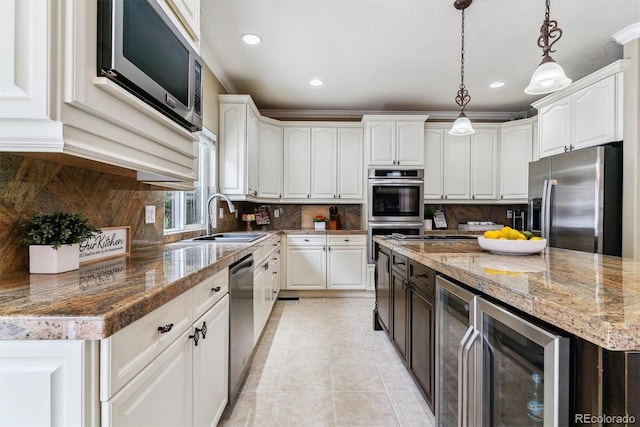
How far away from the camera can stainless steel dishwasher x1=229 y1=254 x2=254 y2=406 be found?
1.67m

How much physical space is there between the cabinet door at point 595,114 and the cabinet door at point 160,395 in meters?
3.66

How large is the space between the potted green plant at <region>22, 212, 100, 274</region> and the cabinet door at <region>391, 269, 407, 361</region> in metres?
1.74

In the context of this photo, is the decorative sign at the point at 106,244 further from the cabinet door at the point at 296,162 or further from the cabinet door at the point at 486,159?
the cabinet door at the point at 486,159

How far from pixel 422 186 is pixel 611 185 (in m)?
1.85

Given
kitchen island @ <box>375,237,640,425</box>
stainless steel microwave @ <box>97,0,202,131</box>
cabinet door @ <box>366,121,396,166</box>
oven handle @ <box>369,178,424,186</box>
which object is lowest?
kitchen island @ <box>375,237,640,425</box>

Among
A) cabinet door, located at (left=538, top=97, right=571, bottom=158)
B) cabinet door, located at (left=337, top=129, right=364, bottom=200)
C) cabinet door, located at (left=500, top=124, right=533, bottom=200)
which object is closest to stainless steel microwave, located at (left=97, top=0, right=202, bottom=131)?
cabinet door, located at (left=337, top=129, right=364, bottom=200)

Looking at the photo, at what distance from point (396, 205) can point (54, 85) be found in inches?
147

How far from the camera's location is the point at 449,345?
4.56ft

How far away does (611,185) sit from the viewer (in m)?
2.65

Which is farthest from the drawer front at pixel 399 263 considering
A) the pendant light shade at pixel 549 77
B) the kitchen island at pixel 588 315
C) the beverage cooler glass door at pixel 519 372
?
the pendant light shade at pixel 549 77

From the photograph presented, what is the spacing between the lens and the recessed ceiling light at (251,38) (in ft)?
8.72

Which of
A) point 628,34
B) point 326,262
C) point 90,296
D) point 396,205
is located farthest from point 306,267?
point 628,34

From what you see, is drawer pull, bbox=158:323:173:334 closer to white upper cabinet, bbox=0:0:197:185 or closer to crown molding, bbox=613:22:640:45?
white upper cabinet, bbox=0:0:197:185

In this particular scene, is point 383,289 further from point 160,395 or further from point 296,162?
point 296,162
